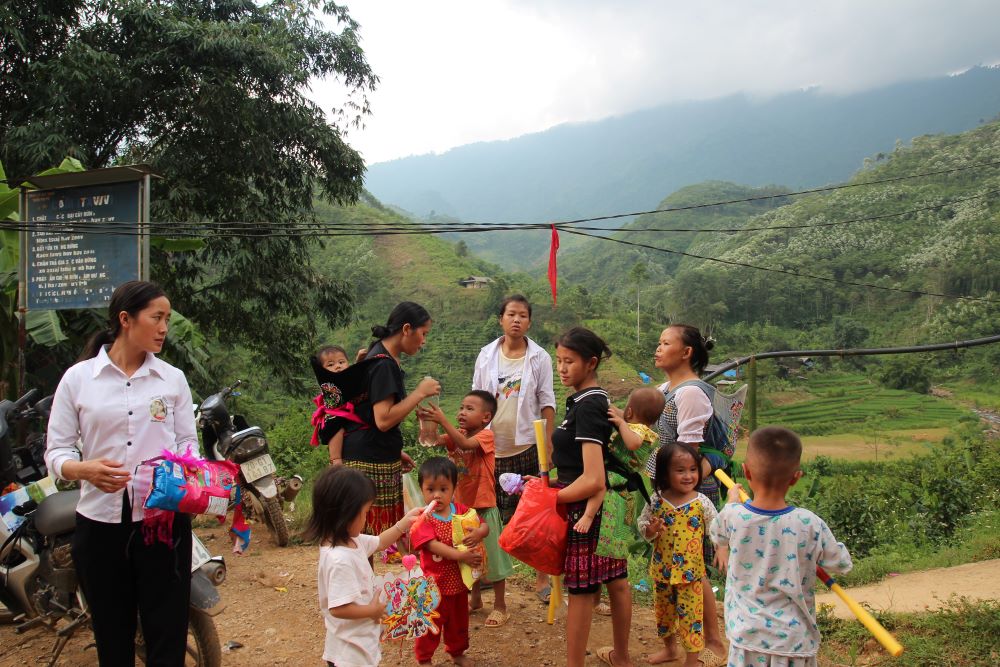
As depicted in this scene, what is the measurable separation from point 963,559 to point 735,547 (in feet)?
13.1

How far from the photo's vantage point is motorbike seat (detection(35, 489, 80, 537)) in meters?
3.15

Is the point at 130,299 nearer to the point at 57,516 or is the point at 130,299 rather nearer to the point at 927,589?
the point at 57,516

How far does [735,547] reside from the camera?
2354mm

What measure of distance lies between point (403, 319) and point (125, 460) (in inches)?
53.3

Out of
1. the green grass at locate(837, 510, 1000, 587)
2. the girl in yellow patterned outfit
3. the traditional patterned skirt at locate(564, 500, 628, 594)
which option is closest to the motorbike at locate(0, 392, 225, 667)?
the traditional patterned skirt at locate(564, 500, 628, 594)

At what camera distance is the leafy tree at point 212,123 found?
8.49 metres

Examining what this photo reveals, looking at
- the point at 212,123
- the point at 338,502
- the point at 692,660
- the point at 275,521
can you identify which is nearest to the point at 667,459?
the point at 692,660

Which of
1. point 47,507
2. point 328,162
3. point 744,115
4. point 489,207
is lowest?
point 47,507

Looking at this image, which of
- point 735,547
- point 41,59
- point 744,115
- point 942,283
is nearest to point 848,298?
point 942,283

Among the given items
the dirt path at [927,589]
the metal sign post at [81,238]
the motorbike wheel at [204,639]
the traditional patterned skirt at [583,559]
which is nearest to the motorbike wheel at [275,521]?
the metal sign post at [81,238]

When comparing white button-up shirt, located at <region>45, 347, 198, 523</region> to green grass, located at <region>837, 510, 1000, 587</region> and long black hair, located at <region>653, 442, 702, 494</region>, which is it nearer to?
long black hair, located at <region>653, 442, 702, 494</region>

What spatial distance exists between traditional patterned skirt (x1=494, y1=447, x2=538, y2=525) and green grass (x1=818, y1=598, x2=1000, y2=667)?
63.6 inches

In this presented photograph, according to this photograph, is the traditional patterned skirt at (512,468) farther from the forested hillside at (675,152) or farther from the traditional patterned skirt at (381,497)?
the forested hillside at (675,152)

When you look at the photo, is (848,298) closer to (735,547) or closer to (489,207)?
(735,547)
